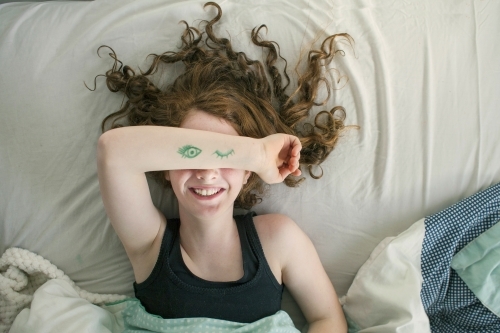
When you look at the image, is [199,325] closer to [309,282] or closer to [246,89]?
[309,282]

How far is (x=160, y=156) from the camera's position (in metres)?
0.92

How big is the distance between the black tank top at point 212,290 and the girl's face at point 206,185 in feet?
0.50

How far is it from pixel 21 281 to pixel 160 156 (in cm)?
55

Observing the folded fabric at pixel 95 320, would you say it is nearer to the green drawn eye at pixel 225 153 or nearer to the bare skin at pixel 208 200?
the bare skin at pixel 208 200

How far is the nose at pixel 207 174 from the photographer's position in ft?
3.10

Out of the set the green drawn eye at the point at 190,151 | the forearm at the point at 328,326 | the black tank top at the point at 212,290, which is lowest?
the forearm at the point at 328,326

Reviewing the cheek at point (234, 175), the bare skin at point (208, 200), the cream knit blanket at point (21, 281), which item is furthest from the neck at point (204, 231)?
the cream knit blanket at point (21, 281)

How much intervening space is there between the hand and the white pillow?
311 mm

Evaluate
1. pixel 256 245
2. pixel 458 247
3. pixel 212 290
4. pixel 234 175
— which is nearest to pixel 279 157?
pixel 234 175

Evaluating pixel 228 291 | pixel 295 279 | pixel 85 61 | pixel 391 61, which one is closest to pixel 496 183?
pixel 391 61

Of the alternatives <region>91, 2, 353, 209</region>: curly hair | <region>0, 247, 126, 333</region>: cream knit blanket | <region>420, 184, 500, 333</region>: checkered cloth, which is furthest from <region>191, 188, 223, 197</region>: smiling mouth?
<region>420, 184, 500, 333</region>: checkered cloth

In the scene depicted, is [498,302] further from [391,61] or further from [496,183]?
[391,61]

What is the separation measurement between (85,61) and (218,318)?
71cm

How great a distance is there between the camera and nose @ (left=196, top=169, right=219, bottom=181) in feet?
3.10
